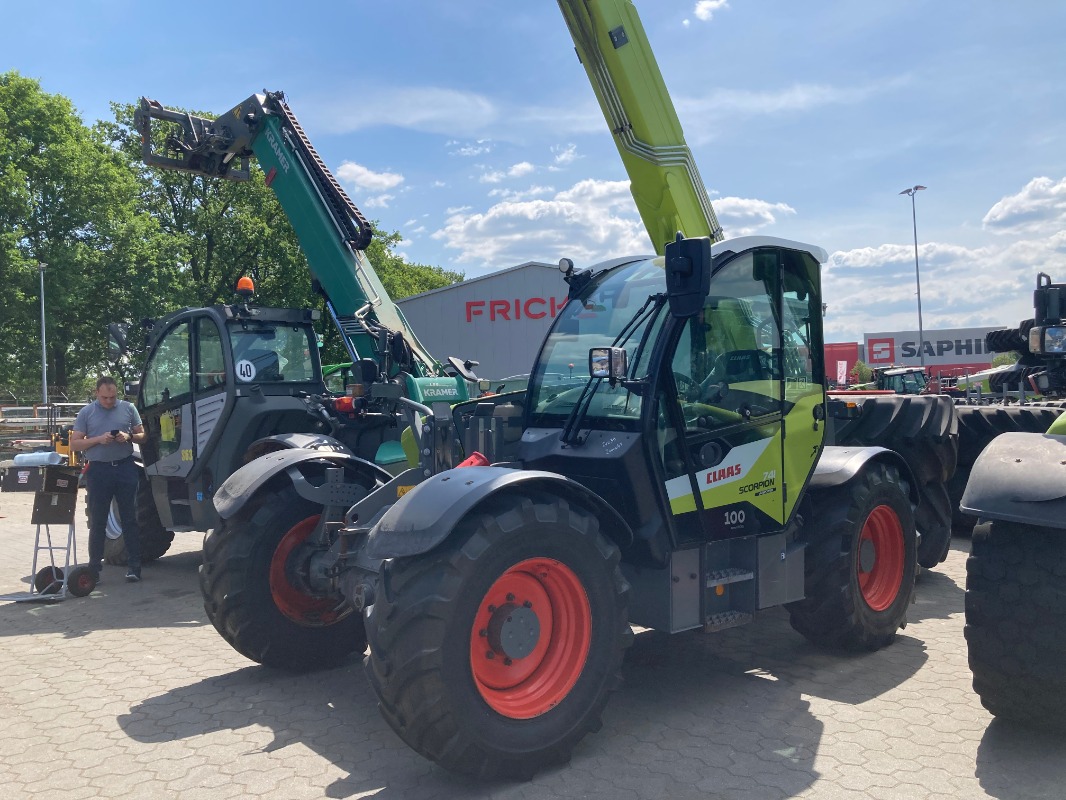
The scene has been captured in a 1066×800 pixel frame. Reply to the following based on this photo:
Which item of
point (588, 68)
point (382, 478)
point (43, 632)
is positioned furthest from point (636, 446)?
point (43, 632)

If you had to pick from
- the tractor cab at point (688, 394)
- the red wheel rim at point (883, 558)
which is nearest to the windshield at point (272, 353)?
the tractor cab at point (688, 394)

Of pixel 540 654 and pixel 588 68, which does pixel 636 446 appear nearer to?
pixel 540 654

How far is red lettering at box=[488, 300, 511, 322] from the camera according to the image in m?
31.8

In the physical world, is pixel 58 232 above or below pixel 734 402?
above

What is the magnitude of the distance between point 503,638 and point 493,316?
28.5 metres

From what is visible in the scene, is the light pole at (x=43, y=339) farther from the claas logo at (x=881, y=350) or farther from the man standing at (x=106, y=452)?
the claas logo at (x=881, y=350)

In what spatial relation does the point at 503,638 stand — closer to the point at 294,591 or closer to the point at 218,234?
the point at 294,591

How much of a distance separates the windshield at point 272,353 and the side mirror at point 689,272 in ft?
17.5

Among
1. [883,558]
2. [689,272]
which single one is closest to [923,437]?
[883,558]

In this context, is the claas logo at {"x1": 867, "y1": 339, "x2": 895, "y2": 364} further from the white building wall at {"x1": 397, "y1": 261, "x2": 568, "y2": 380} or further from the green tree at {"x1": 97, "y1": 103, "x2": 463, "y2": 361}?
the green tree at {"x1": 97, "y1": 103, "x2": 463, "y2": 361}

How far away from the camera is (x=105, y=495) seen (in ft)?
26.5

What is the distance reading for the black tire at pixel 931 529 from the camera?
7055 millimetres

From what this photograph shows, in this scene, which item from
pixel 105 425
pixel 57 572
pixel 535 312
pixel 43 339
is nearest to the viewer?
pixel 57 572

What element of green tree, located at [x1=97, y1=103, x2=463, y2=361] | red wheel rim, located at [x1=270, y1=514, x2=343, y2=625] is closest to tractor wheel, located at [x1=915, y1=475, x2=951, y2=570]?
red wheel rim, located at [x1=270, y1=514, x2=343, y2=625]
